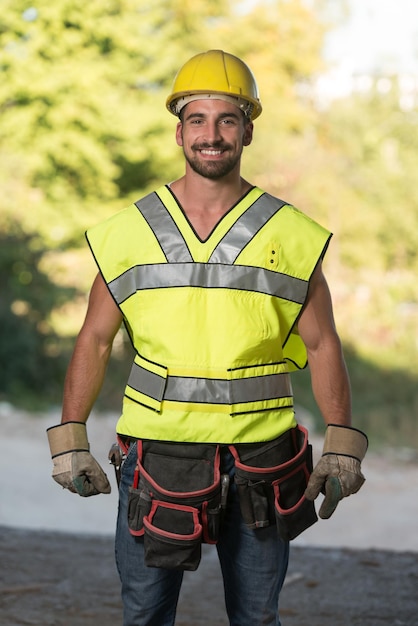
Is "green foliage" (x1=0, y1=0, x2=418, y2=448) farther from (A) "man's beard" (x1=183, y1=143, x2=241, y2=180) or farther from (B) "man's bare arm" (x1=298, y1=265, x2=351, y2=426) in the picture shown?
(A) "man's beard" (x1=183, y1=143, x2=241, y2=180)

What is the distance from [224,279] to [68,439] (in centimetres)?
68

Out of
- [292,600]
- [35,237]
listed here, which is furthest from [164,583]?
[35,237]

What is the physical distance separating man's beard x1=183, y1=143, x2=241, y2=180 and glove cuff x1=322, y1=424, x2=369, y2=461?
0.81 meters

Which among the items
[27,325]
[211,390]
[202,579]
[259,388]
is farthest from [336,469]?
[27,325]

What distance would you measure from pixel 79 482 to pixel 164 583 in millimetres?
382

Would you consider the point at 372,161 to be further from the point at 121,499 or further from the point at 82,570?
the point at 121,499

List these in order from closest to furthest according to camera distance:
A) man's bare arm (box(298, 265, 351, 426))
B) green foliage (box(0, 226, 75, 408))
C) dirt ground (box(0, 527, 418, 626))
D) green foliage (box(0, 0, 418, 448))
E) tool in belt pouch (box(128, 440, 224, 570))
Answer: tool in belt pouch (box(128, 440, 224, 570))
man's bare arm (box(298, 265, 351, 426))
dirt ground (box(0, 527, 418, 626))
green foliage (box(0, 226, 75, 408))
green foliage (box(0, 0, 418, 448))

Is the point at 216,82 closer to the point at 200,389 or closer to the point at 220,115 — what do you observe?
the point at 220,115

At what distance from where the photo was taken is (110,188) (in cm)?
2345

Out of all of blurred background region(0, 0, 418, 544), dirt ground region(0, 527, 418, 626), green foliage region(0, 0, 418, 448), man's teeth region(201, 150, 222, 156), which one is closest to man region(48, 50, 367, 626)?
man's teeth region(201, 150, 222, 156)

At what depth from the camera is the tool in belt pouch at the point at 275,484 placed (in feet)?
9.37

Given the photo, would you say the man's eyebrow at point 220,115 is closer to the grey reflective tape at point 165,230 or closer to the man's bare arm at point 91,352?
the grey reflective tape at point 165,230

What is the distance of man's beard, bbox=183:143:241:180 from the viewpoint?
9.50ft

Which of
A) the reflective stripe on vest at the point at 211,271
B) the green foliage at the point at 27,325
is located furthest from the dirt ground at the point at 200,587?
the green foliage at the point at 27,325
